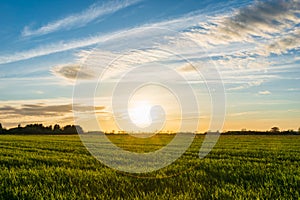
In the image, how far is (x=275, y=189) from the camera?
7.73 metres

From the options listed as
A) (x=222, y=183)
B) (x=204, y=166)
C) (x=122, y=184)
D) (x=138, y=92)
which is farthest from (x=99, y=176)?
(x=138, y=92)

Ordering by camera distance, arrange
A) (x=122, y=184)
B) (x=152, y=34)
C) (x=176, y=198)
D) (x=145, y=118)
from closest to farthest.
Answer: (x=176, y=198) < (x=122, y=184) < (x=152, y=34) < (x=145, y=118)

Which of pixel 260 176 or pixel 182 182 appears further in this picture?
pixel 260 176

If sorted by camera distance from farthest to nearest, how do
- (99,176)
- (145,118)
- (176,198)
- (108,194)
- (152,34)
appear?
(145,118) < (152,34) < (99,176) < (108,194) < (176,198)

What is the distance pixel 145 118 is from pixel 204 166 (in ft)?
20.5

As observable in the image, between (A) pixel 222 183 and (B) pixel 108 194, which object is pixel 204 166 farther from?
(B) pixel 108 194

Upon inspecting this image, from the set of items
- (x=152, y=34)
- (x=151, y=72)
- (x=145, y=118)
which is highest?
(x=152, y=34)

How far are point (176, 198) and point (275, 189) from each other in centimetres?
256

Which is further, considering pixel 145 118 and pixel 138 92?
pixel 145 118

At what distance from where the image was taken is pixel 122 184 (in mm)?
8203

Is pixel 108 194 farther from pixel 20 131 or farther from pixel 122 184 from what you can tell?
pixel 20 131

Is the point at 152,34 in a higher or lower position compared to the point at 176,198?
higher

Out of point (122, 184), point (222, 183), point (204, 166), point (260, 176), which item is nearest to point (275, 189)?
point (222, 183)

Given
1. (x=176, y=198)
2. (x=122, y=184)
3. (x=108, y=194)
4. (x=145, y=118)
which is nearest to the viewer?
(x=176, y=198)
